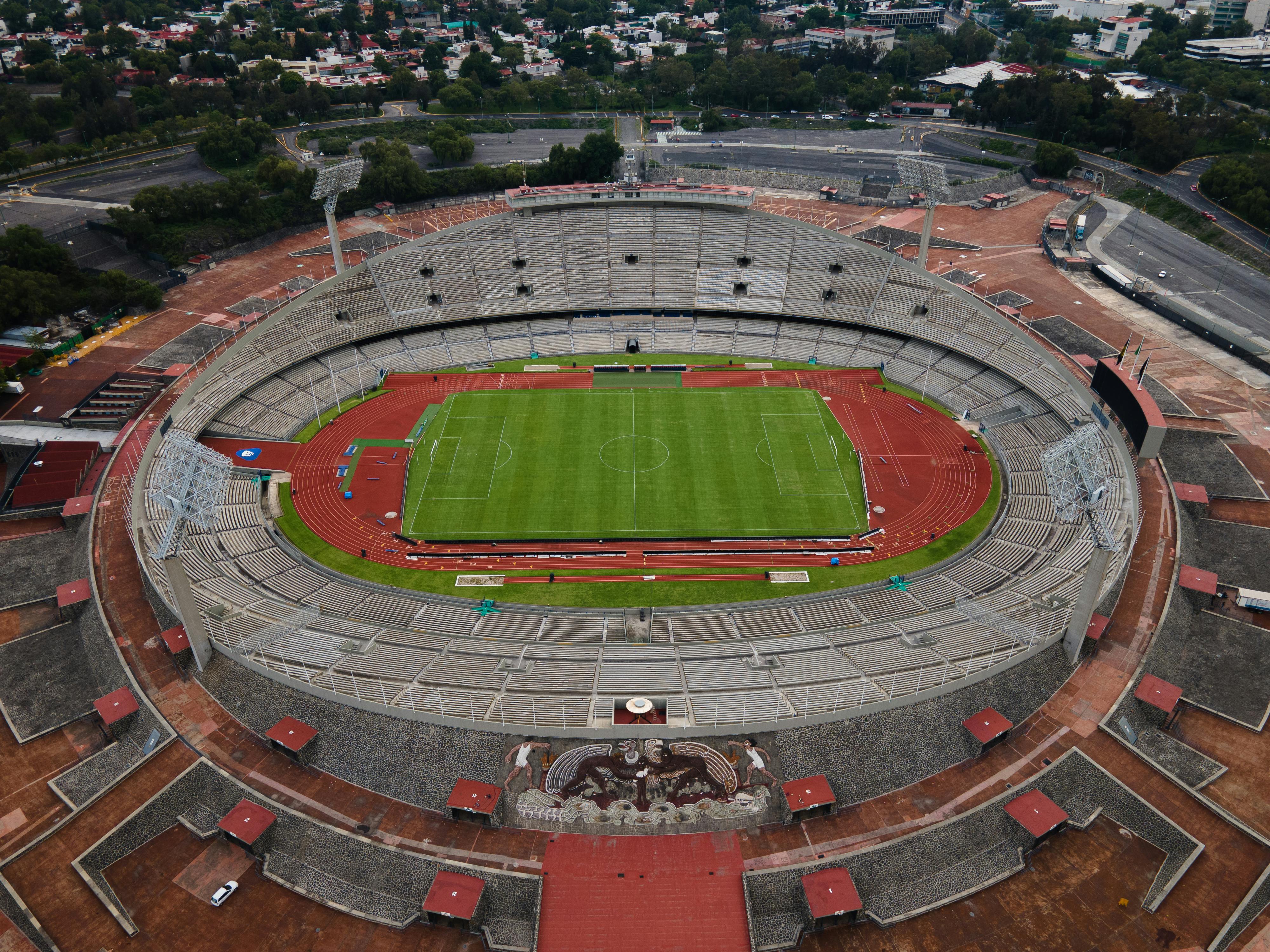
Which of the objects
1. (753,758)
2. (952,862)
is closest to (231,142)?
(753,758)

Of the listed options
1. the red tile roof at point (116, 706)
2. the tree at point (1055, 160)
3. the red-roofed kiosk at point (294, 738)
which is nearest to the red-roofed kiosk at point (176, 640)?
the red tile roof at point (116, 706)

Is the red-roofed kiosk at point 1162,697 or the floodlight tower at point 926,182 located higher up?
the floodlight tower at point 926,182

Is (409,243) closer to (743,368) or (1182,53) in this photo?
(743,368)

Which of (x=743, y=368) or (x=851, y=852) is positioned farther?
(x=743, y=368)

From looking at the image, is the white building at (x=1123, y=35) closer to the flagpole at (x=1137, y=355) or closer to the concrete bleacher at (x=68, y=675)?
the flagpole at (x=1137, y=355)

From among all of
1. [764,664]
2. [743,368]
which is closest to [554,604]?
[764,664]

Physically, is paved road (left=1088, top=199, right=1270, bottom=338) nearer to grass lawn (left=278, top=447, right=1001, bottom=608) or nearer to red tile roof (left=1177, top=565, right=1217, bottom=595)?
red tile roof (left=1177, top=565, right=1217, bottom=595)
